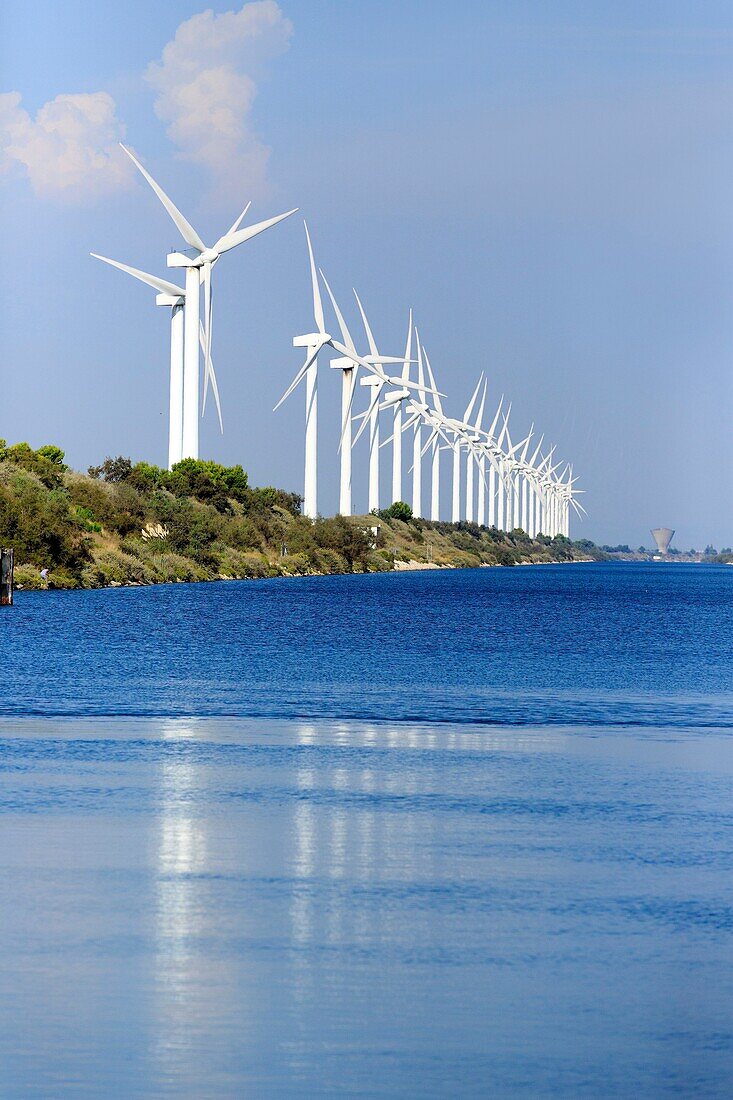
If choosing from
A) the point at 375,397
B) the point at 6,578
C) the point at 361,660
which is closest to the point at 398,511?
the point at 375,397

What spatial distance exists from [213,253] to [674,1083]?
85179 mm

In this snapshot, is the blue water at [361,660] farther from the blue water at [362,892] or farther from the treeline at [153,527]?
the treeline at [153,527]

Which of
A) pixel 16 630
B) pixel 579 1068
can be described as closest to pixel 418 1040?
pixel 579 1068

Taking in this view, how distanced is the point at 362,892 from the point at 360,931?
4.02 ft

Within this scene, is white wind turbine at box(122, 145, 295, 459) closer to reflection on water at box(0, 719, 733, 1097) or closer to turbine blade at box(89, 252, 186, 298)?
turbine blade at box(89, 252, 186, 298)

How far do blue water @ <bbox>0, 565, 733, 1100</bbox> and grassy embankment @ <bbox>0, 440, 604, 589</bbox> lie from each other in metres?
44.9

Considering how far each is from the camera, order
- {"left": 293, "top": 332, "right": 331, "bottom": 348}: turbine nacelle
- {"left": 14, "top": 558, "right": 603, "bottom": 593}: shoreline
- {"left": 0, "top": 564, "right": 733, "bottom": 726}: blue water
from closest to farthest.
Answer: {"left": 0, "top": 564, "right": 733, "bottom": 726}: blue water < {"left": 14, "top": 558, "right": 603, "bottom": 593}: shoreline < {"left": 293, "top": 332, "right": 331, "bottom": 348}: turbine nacelle

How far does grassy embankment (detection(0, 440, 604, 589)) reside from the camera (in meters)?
74.5

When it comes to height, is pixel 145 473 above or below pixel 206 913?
above

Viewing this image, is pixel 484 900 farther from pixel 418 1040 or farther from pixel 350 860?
pixel 418 1040

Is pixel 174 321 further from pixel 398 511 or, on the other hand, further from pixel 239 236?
pixel 398 511

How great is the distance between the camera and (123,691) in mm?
28906

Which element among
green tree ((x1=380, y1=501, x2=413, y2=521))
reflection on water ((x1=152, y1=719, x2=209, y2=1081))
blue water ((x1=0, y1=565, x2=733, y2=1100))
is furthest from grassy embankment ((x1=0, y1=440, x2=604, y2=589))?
reflection on water ((x1=152, y1=719, x2=209, y2=1081))

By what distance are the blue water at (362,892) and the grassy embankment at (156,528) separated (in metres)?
44.9
